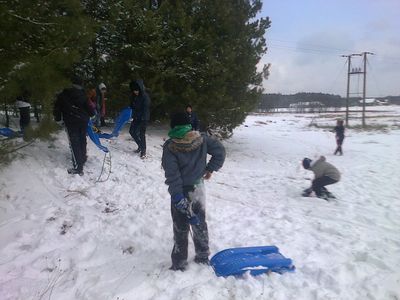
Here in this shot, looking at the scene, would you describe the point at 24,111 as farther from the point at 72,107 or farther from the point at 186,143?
the point at 186,143

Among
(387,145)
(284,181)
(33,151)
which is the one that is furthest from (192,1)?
(387,145)

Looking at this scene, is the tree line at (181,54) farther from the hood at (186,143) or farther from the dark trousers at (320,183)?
the dark trousers at (320,183)

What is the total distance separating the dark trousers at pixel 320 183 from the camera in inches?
316

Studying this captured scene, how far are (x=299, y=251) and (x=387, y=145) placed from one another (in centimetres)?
1660

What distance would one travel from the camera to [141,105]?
9102mm

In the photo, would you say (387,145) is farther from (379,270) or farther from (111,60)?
(379,270)

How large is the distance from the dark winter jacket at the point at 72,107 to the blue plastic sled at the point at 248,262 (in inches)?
162

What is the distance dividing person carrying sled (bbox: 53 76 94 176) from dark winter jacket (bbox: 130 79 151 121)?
1.96 metres

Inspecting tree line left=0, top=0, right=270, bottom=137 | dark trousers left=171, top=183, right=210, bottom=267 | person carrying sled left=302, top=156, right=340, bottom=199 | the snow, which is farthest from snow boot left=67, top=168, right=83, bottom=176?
person carrying sled left=302, top=156, right=340, bottom=199

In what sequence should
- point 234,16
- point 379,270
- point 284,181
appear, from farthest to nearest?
point 234,16, point 284,181, point 379,270

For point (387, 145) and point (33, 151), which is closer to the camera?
point (33, 151)

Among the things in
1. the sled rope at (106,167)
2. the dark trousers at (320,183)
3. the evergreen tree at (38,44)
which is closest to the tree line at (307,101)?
the dark trousers at (320,183)

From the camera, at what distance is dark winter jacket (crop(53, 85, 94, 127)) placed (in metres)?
6.94

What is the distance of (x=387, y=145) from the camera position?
19.1 m
